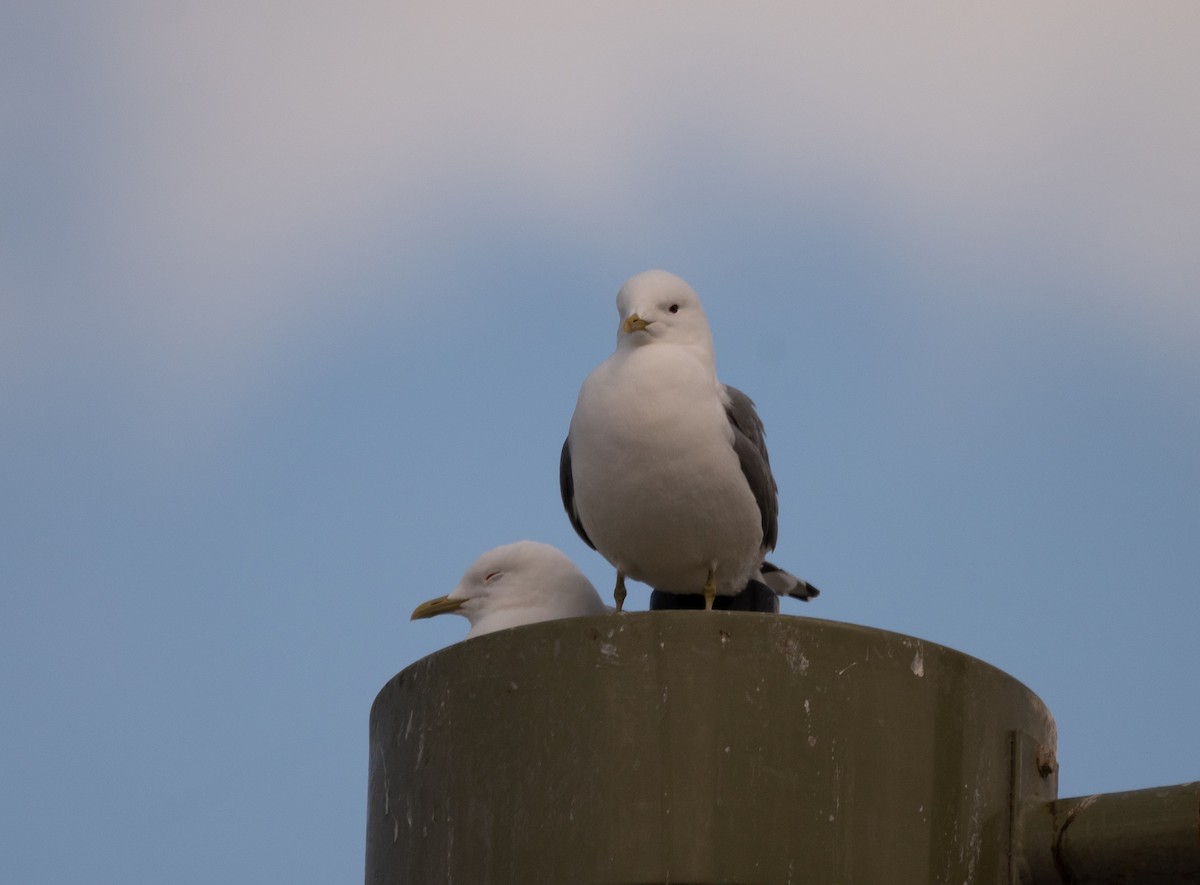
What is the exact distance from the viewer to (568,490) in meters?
7.50

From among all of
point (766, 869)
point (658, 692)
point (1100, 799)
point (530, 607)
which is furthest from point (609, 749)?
point (530, 607)

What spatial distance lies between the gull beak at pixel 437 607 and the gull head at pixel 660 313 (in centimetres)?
133

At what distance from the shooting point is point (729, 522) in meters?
7.08

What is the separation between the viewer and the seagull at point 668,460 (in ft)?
22.4

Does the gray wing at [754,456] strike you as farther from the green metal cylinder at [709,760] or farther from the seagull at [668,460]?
the green metal cylinder at [709,760]

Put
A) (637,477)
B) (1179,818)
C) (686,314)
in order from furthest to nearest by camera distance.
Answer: (686,314), (637,477), (1179,818)

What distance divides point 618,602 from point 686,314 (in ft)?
3.76

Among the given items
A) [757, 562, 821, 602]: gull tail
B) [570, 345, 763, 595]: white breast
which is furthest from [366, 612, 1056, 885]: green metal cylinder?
[757, 562, 821, 602]: gull tail

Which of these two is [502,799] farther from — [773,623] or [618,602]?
[618,602]

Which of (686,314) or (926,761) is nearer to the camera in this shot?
(926,761)

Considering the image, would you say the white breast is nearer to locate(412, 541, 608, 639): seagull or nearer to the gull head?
the gull head

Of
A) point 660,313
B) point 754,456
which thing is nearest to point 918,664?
point 754,456

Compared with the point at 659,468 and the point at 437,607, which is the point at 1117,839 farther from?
the point at 437,607

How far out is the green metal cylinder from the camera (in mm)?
4531
